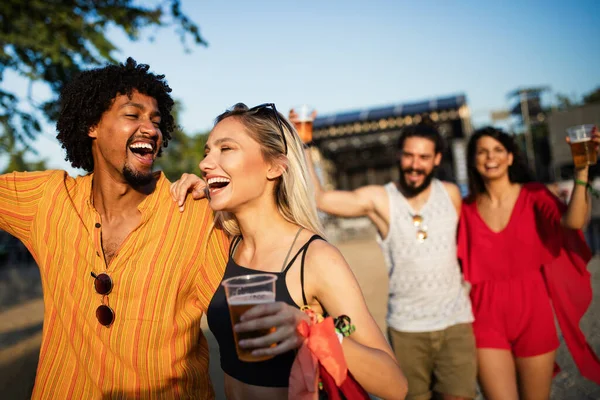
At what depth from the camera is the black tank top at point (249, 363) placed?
6.05 feet

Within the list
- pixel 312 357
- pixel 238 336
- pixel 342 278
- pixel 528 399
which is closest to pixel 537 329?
pixel 528 399

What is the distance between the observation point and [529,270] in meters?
3.36

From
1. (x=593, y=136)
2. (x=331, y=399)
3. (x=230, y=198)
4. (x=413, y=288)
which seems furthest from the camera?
(x=413, y=288)

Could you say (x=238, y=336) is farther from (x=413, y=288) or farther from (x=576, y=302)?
(x=576, y=302)

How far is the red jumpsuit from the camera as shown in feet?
10.8

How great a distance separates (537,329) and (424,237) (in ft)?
3.15

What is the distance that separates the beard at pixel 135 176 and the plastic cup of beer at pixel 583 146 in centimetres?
267

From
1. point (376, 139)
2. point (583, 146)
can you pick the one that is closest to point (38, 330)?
point (583, 146)

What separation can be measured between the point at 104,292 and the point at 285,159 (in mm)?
1025

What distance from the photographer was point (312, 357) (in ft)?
4.86

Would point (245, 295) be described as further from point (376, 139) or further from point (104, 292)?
point (376, 139)

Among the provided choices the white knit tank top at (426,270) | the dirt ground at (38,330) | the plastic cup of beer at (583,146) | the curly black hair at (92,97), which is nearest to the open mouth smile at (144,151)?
the curly black hair at (92,97)

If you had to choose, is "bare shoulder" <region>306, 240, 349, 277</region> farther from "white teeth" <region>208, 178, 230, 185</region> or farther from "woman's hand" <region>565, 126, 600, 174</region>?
"woman's hand" <region>565, 126, 600, 174</region>

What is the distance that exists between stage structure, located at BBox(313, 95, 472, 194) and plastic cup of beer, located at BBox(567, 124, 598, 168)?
1580 cm
